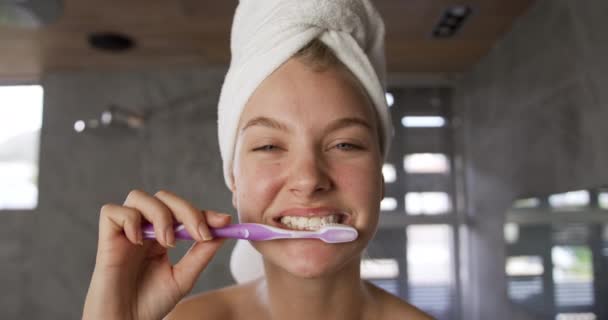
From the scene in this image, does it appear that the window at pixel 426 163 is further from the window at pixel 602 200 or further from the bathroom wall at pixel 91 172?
the window at pixel 602 200

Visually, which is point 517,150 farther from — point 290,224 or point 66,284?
point 66,284

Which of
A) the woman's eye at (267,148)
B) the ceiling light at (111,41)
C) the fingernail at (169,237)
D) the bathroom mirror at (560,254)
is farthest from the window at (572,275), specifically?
the ceiling light at (111,41)

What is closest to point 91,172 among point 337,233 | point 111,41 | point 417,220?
point 111,41

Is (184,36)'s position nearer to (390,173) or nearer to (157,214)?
(390,173)

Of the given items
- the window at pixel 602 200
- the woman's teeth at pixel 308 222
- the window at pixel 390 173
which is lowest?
the woman's teeth at pixel 308 222

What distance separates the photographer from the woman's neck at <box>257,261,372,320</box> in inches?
27.0

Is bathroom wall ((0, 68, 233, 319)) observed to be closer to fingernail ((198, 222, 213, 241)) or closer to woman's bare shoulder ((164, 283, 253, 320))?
woman's bare shoulder ((164, 283, 253, 320))

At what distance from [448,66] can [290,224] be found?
66.8 inches

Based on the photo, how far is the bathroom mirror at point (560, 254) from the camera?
103cm

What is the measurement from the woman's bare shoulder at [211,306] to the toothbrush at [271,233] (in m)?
0.27

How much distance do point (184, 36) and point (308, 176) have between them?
4.44ft

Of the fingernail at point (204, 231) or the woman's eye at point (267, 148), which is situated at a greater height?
the woman's eye at point (267, 148)

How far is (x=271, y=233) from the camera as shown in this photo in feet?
1.87

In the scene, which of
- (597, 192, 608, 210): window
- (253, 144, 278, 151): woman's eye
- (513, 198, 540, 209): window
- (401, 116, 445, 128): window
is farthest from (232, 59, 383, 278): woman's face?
(401, 116, 445, 128): window
